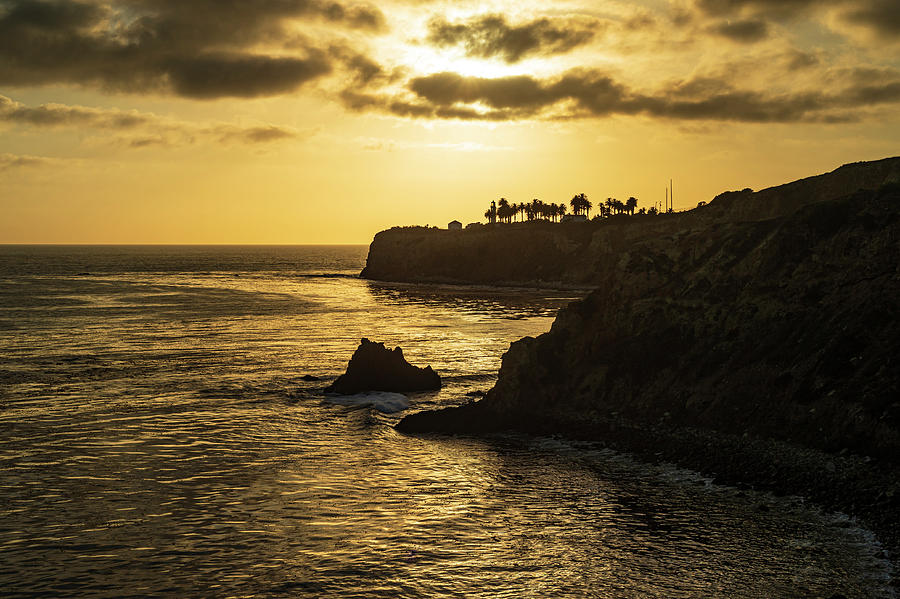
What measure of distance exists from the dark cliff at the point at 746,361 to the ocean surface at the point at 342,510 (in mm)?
2546

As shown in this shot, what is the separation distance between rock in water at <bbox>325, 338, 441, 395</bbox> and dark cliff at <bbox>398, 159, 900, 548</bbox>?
27.6ft

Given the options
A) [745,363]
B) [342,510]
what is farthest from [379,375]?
[745,363]

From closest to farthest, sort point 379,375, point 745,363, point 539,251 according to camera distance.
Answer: point 745,363 < point 379,375 < point 539,251

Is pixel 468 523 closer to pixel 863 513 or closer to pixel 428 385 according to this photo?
pixel 863 513

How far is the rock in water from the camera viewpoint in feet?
157

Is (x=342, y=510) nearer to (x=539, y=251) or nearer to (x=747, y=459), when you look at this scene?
(x=747, y=459)

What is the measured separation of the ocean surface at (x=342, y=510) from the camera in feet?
66.6

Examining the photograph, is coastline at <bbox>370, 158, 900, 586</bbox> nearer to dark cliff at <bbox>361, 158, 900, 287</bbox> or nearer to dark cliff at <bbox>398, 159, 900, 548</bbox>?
dark cliff at <bbox>398, 159, 900, 548</bbox>

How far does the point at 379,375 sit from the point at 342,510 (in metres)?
22.3

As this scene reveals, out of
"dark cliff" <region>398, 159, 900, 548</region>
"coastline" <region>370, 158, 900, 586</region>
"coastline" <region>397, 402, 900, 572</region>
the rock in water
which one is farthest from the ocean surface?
"dark cliff" <region>398, 159, 900, 548</region>

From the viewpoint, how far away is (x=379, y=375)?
48312 millimetres

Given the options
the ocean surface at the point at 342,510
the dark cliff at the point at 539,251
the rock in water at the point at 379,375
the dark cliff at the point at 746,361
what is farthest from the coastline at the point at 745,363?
the dark cliff at the point at 539,251

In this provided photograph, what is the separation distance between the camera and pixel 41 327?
8656 centimetres

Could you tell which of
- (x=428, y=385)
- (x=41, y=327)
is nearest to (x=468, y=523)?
(x=428, y=385)
